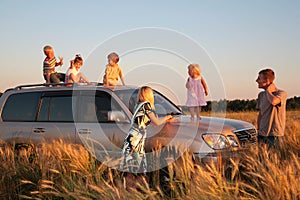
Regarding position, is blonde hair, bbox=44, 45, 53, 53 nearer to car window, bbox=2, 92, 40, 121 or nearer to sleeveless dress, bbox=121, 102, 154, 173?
car window, bbox=2, 92, 40, 121

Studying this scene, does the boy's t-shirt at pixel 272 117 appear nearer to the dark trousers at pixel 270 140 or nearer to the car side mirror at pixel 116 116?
the dark trousers at pixel 270 140

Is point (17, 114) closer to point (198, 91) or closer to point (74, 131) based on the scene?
point (74, 131)

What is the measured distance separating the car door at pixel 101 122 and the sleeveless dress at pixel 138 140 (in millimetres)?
748

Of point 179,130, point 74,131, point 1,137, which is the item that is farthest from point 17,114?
point 179,130

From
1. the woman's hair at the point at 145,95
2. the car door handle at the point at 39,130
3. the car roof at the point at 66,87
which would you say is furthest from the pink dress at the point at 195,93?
the car door handle at the point at 39,130

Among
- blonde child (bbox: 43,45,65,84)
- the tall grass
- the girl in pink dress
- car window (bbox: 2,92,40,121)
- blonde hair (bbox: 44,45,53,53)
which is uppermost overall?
blonde hair (bbox: 44,45,53,53)

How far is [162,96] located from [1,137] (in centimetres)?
350

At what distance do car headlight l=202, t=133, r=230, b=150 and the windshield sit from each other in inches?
58.7

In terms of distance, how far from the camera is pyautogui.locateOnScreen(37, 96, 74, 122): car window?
7324 mm

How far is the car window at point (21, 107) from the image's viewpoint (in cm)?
780

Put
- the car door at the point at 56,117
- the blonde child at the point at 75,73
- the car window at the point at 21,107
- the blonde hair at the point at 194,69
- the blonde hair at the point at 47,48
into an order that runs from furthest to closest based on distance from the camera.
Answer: the blonde hair at the point at 47,48
the blonde child at the point at 75,73
the blonde hair at the point at 194,69
the car window at the point at 21,107
the car door at the point at 56,117

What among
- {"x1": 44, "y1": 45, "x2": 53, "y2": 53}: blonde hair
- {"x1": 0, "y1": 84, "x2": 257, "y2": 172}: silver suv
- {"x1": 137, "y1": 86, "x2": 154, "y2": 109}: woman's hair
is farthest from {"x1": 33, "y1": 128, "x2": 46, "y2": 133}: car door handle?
{"x1": 44, "y1": 45, "x2": 53, "y2": 53}: blonde hair

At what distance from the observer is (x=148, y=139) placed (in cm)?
609

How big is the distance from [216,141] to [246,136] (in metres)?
0.87
